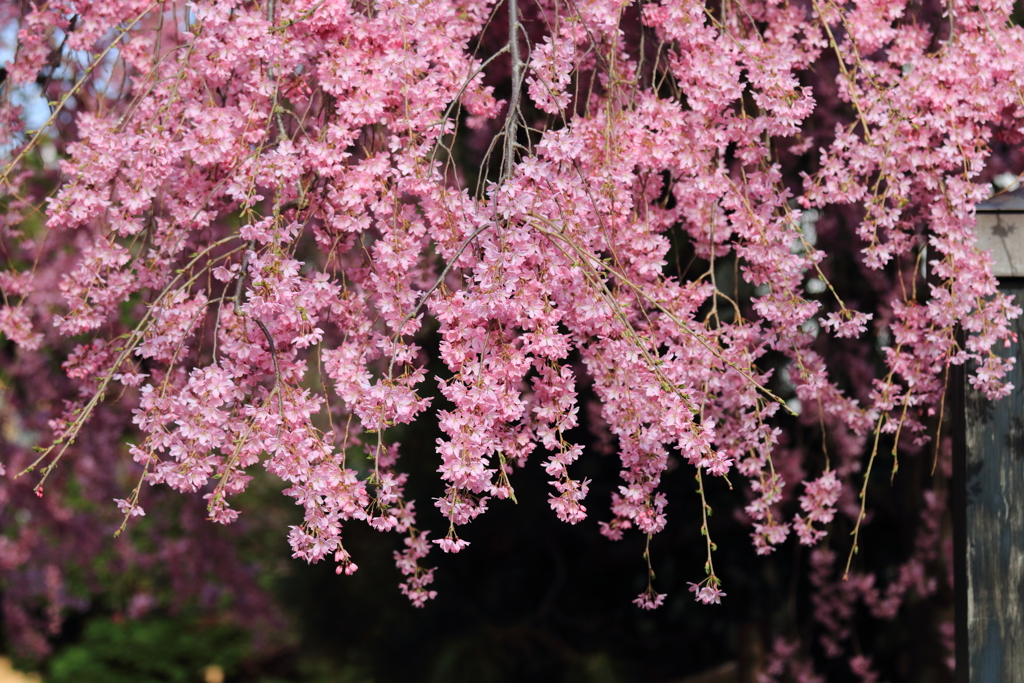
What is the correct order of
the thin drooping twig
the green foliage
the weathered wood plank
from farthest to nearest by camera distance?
the green foliage → the weathered wood plank → the thin drooping twig

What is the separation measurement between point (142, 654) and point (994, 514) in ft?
22.9

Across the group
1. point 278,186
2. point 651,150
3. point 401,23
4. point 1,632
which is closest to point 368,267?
point 278,186

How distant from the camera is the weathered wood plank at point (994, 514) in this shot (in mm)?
2004

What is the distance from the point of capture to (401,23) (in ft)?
5.60

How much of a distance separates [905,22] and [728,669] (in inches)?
135

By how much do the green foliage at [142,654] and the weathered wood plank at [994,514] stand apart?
6.81 meters

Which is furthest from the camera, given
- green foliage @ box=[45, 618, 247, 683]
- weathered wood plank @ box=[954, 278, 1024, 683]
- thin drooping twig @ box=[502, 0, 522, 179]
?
green foliage @ box=[45, 618, 247, 683]

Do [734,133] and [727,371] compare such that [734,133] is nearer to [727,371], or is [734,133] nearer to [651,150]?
[651,150]

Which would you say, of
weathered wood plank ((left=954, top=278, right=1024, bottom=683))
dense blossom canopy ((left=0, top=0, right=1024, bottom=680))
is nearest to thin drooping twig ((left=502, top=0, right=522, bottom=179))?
dense blossom canopy ((left=0, top=0, right=1024, bottom=680))

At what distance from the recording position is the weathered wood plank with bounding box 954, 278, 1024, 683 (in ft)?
6.57

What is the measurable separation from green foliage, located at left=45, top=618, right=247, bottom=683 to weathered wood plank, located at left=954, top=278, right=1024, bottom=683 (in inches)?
268

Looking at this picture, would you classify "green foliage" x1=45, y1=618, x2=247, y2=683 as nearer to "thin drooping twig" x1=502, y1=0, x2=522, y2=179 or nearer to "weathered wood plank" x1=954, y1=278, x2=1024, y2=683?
"weathered wood plank" x1=954, y1=278, x2=1024, y2=683

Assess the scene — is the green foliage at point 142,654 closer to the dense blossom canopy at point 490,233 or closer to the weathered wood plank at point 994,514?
the dense blossom canopy at point 490,233

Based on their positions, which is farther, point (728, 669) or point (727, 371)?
point (728, 669)
